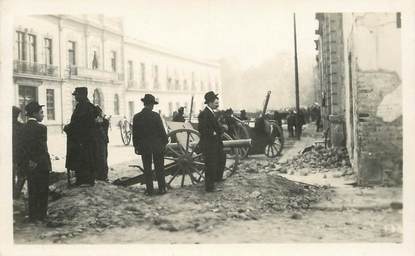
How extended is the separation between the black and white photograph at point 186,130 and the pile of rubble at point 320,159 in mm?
55

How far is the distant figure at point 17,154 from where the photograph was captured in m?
5.21

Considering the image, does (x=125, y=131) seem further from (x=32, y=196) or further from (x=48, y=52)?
(x=32, y=196)

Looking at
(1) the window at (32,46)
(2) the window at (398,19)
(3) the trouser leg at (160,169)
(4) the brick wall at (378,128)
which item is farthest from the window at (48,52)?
(2) the window at (398,19)

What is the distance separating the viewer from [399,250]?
15.8ft

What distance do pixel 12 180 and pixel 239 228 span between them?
2578 millimetres

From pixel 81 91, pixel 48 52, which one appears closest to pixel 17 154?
Result: pixel 81 91

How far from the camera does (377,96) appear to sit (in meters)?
5.26

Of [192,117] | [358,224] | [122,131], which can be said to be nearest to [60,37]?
[122,131]

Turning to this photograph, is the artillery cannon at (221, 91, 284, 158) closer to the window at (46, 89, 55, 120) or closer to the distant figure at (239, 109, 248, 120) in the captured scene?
the distant figure at (239, 109, 248, 120)

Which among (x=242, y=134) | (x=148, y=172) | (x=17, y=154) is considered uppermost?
(x=242, y=134)

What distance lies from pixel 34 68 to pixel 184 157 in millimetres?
2153

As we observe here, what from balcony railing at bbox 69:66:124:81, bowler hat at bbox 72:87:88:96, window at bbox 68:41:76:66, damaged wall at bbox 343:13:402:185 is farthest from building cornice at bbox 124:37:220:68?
damaged wall at bbox 343:13:402:185

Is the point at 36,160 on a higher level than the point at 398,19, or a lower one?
lower

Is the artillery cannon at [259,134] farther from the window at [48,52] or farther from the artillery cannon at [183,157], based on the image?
the window at [48,52]
